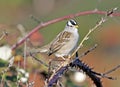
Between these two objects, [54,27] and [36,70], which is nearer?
[36,70]

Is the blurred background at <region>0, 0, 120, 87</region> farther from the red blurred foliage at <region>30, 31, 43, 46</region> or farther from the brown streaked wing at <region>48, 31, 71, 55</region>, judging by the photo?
the red blurred foliage at <region>30, 31, 43, 46</region>

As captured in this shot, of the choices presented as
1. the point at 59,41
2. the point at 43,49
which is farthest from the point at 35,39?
the point at 59,41

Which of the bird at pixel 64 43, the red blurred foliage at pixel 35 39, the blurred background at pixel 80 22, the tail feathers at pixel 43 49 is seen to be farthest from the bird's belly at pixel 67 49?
the blurred background at pixel 80 22

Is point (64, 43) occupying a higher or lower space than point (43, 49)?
higher

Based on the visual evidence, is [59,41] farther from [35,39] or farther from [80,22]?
[80,22]

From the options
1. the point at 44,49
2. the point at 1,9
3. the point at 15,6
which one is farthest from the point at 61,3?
the point at 44,49

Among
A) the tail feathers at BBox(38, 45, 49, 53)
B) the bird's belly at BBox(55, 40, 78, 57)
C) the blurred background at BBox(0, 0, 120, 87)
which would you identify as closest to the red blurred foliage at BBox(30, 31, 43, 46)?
the tail feathers at BBox(38, 45, 49, 53)

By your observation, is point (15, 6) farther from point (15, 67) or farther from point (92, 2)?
point (15, 67)

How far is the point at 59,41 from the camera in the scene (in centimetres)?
624

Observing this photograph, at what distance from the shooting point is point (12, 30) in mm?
6098

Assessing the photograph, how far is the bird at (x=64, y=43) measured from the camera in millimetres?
6176

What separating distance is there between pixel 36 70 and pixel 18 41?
0.36 m

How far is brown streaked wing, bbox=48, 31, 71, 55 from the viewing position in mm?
6129

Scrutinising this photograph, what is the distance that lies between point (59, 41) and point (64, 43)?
0.19m
